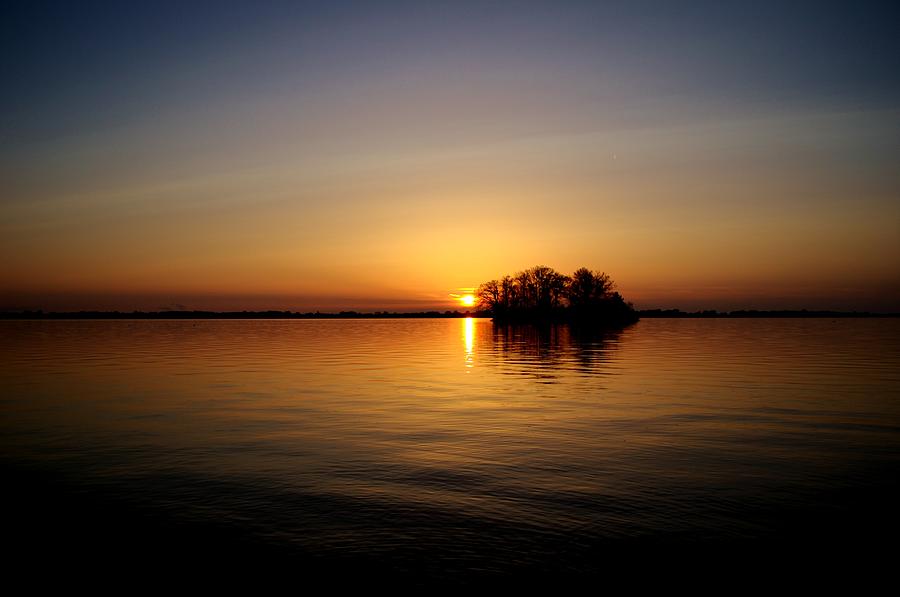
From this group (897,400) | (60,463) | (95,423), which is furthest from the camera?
(897,400)

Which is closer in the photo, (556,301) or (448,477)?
(448,477)

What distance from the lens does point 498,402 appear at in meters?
27.0

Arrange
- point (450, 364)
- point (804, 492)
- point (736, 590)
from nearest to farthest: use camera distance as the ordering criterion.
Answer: point (736, 590)
point (804, 492)
point (450, 364)

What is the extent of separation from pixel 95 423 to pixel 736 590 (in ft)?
69.5

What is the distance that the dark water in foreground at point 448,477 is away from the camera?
1005 cm

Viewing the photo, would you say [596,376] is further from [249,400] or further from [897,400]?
[249,400]

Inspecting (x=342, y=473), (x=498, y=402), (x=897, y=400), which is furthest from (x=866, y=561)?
(x=897, y=400)

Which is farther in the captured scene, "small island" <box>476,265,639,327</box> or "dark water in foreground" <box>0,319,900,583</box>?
"small island" <box>476,265,639,327</box>

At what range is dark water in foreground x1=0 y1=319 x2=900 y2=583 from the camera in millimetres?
10055

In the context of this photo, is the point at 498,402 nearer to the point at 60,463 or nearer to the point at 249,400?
the point at 249,400

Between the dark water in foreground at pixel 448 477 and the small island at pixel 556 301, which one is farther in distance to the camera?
the small island at pixel 556 301

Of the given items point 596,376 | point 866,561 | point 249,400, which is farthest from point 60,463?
point 596,376

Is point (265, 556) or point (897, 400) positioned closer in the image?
point (265, 556)

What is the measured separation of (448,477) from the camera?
47.8 ft
